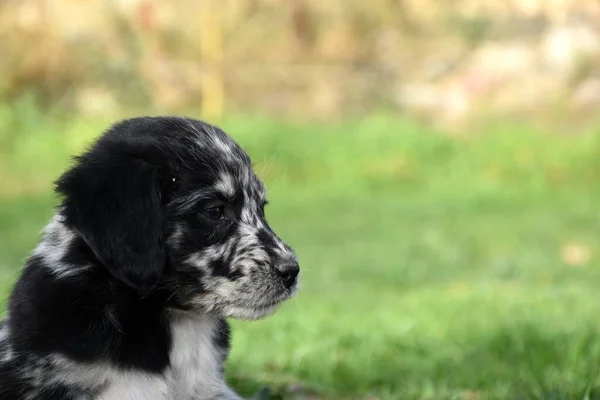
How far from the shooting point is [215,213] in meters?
3.90

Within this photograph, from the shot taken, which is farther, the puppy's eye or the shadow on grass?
the shadow on grass

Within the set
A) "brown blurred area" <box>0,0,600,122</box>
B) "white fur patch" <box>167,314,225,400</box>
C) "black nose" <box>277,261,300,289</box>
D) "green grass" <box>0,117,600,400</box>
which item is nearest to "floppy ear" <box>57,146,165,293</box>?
"white fur patch" <box>167,314,225,400</box>

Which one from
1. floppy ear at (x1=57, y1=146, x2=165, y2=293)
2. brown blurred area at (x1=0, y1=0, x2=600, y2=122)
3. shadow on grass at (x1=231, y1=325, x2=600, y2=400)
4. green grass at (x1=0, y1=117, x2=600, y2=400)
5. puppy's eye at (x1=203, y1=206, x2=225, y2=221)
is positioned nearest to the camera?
floppy ear at (x1=57, y1=146, x2=165, y2=293)

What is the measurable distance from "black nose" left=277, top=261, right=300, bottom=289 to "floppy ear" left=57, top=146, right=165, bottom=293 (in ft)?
1.69

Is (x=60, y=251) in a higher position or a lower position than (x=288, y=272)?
higher

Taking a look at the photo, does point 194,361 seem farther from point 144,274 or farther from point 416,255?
point 416,255

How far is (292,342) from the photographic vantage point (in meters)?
7.12

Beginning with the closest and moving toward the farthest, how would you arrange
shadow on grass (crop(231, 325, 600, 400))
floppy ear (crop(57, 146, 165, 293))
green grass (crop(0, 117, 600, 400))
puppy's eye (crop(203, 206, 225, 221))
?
1. floppy ear (crop(57, 146, 165, 293))
2. puppy's eye (crop(203, 206, 225, 221))
3. shadow on grass (crop(231, 325, 600, 400))
4. green grass (crop(0, 117, 600, 400))

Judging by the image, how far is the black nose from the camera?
3883mm

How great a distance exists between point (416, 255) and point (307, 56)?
25.3 ft

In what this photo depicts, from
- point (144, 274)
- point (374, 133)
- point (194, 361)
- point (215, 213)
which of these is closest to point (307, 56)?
point (374, 133)

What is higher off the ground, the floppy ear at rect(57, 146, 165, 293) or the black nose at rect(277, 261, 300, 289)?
the floppy ear at rect(57, 146, 165, 293)

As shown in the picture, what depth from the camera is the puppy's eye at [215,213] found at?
388cm

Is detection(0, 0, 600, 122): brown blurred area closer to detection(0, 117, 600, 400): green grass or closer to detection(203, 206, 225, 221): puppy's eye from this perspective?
detection(0, 117, 600, 400): green grass
